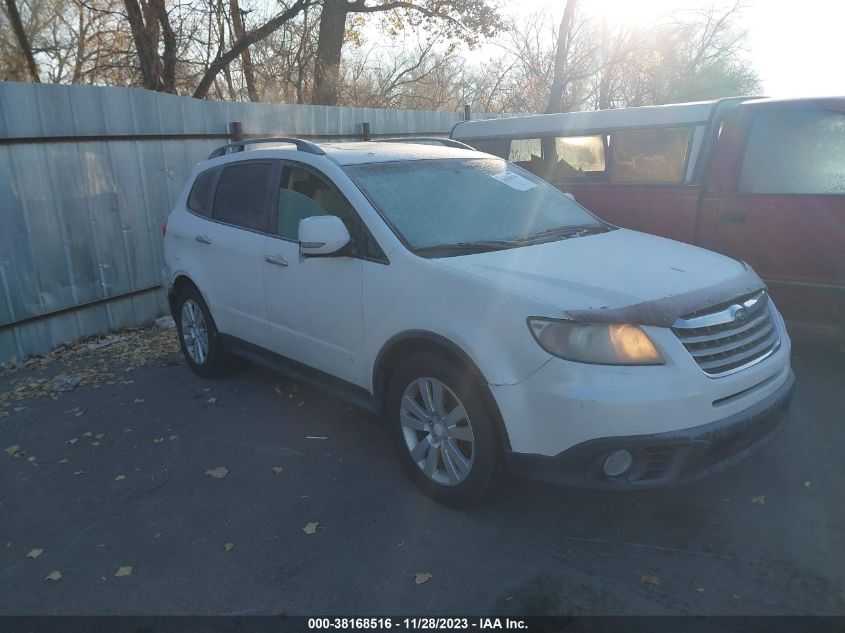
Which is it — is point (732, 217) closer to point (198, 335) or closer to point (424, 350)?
point (424, 350)

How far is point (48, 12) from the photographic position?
18859 millimetres

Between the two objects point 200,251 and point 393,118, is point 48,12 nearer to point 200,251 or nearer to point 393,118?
point 393,118

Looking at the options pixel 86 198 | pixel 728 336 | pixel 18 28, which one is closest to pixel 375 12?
pixel 18 28

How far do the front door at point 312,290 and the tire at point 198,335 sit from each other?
38.5 inches

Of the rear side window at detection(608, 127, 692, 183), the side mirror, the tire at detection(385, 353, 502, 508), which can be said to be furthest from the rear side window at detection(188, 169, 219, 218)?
the rear side window at detection(608, 127, 692, 183)

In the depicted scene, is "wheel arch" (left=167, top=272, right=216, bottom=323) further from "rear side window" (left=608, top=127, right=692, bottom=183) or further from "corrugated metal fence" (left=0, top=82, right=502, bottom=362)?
"rear side window" (left=608, top=127, right=692, bottom=183)

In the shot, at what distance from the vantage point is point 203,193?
5383 mm

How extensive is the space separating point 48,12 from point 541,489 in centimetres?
2083

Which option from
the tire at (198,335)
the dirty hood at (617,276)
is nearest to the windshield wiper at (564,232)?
the dirty hood at (617,276)

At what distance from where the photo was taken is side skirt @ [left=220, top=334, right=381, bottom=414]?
3.93 meters

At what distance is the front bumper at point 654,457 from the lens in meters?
2.83

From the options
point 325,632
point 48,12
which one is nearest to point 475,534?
point 325,632

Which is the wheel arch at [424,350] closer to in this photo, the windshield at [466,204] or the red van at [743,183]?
the windshield at [466,204]

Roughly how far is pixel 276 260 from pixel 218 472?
1341 millimetres
